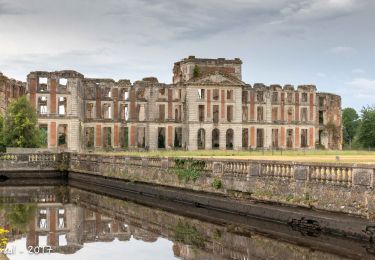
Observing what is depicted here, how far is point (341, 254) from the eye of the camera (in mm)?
14398

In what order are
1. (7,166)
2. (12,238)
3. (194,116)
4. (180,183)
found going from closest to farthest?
(12,238)
(180,183)
(7,166)
(194,116)

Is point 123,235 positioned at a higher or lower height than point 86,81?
lower

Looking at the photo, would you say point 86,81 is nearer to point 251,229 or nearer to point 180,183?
point 180,183

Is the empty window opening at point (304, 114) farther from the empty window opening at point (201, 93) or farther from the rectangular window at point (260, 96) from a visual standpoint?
the empty window opening at point (201, 93)

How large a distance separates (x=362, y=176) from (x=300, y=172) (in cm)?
271

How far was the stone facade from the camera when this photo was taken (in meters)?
76.2

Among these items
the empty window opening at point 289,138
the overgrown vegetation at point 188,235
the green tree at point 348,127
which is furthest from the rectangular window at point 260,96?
the overgrown vegetation at point 188,235

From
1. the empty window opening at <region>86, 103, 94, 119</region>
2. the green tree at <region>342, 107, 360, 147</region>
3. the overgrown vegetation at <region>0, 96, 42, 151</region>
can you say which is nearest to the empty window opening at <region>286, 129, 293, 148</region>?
the empty window opening at <region>86, 103, 94, 119</region>

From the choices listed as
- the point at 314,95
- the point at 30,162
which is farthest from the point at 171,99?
the point at 30,162

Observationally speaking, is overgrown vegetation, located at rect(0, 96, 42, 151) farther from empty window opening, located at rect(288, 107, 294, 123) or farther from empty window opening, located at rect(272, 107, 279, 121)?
empty window opening, located at rect(288, 107, 294, 123)

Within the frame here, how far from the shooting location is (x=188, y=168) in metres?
24.8

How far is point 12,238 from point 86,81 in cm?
5626

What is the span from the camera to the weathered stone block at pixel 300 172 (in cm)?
1820

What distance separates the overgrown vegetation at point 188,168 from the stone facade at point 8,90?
173ft
